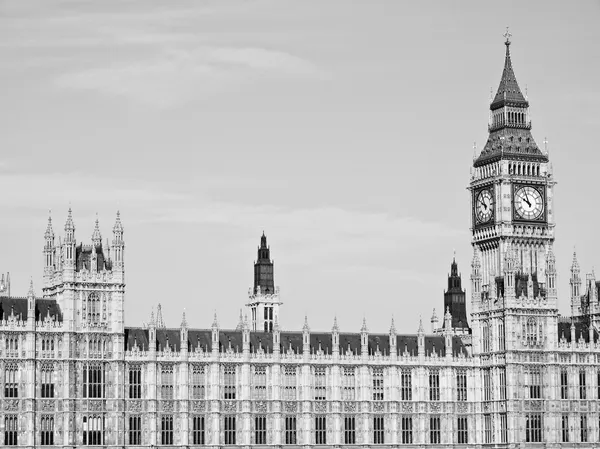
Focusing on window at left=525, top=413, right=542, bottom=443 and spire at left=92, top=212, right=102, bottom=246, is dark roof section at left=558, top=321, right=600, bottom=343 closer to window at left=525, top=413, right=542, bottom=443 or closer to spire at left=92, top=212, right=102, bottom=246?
window at left=525, top=413, right=542, bottom=443

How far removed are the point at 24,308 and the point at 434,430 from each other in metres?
50.6

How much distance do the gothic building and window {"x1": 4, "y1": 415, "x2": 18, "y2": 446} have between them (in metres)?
0.14

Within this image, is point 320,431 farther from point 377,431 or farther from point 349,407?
point 377,431

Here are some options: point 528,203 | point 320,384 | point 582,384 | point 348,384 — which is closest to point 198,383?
point 320,384

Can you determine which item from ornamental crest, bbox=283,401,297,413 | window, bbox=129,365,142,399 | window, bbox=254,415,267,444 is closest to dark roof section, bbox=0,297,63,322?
window, bbox=129,365,142,399

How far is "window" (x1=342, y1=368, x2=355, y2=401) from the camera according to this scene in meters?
174

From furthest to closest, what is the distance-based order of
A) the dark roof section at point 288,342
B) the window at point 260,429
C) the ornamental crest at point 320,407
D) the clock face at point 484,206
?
the clock face at point 484,206
the ornamental crest at point 320,407
the window at point 260,429
the dark roof section at point 288,342

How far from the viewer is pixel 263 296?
198 m

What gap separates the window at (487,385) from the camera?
180 metres

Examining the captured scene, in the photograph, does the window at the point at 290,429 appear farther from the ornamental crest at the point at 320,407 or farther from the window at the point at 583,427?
the window at the point at 583,427

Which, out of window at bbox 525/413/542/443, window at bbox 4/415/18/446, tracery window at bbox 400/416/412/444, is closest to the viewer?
window at bbox 4/415/18/446

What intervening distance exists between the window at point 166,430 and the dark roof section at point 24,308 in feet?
51.6

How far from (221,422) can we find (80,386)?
55.2ft

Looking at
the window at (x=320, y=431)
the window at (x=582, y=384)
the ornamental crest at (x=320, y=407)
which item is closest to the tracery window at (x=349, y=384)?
the ornamental crest at (x=320, y=407)
